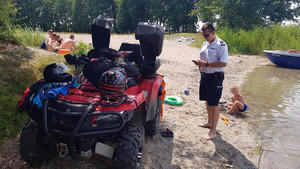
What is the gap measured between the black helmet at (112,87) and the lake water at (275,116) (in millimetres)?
2693

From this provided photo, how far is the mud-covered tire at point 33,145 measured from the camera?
2758 millimetres

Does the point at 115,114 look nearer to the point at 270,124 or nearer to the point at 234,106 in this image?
the point at 234,106

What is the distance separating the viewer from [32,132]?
9.04 feet

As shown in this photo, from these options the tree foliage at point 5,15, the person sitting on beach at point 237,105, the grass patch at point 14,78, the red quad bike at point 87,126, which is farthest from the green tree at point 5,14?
the person sitting on beach at point 237,105

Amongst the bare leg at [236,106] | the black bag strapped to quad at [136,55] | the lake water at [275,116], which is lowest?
the lake water at [275,116]

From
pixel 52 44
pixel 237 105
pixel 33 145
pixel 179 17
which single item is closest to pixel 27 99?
pixel 33 145

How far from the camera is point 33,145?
9.16 feet

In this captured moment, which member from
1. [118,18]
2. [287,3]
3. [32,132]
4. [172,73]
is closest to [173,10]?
[118,18]

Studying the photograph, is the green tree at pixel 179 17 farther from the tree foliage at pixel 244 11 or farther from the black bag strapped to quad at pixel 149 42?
the black bag strapped to quad at pixel 149 42

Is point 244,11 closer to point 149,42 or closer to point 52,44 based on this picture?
point 52,44

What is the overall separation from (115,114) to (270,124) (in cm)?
458

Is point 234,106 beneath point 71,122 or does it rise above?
beneath

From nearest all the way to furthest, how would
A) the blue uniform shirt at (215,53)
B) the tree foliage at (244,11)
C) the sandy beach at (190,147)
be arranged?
1. the sandy beach at (190,147)
2. the blue uniform shirt at (215,53)
3. the tree foliage at (244,11)

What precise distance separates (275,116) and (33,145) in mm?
5767
